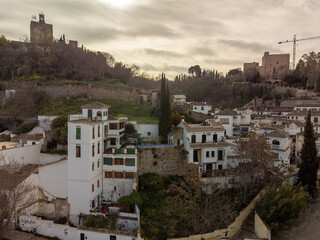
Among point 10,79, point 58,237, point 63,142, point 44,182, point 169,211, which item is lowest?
point 58,237

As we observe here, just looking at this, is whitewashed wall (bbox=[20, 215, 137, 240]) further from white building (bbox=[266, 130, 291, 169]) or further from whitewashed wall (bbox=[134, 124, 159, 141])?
white building (bbox=[266, 130, 291, 169])

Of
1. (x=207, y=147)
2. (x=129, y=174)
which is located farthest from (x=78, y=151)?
(x=207, y=147)

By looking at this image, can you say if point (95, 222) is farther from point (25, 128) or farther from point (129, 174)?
point (25, 128)

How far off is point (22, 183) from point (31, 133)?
1051 centimetres

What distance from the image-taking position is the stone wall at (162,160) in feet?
68.4

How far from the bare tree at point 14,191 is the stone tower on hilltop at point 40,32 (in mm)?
35919

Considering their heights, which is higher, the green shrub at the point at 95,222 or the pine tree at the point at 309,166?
the pine tree at the point at 309,166

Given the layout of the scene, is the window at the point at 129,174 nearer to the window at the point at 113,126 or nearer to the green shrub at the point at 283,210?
the window at the point at 113,126

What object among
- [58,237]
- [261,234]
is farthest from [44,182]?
[261,234]

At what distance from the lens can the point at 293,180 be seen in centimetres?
2222

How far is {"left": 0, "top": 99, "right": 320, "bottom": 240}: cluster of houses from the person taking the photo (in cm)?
1733

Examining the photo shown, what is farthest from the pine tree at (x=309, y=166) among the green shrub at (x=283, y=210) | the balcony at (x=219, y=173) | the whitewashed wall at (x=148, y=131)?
the whitewashed wall at (x=148, y=131)

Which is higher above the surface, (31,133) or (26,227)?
(31,133)

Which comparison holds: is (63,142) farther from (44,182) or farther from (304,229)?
(304,229)
